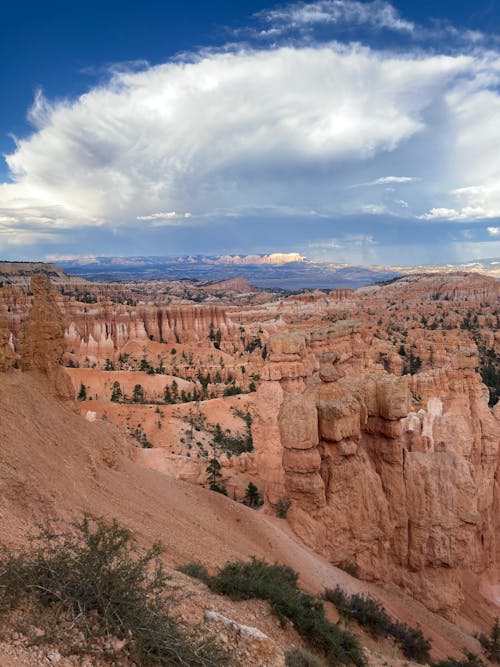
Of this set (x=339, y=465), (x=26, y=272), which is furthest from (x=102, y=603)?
(x=26, y=272)

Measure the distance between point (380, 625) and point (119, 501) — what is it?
570cm

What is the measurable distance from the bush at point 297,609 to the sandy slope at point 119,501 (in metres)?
1.39

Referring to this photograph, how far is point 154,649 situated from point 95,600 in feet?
2.36

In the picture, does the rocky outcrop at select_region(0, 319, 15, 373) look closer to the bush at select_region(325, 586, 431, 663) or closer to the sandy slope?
the sandy slope

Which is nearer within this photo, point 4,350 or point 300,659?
point 300,659

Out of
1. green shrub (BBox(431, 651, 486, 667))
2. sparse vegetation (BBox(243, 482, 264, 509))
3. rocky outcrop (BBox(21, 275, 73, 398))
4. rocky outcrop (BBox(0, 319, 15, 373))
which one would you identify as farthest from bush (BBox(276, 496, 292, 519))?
rocky outcrop (BBox(0, 319, 15, 373))

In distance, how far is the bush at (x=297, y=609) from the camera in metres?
6.31

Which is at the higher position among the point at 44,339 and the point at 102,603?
the point at 44,339

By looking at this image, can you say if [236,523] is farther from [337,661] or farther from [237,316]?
[237,316]

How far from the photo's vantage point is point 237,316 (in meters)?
85.3

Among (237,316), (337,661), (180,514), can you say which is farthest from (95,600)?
(237,316)

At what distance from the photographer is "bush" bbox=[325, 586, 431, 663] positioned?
858 centimetres

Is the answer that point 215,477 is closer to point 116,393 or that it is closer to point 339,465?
point 339,465

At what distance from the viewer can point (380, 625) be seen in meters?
8.79
